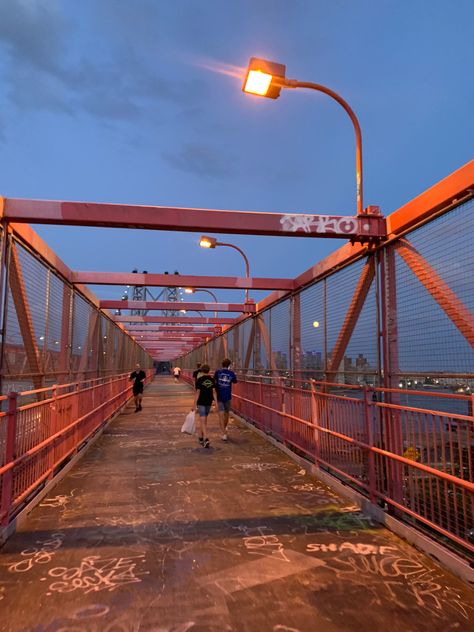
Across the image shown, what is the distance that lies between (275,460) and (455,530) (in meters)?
4.78

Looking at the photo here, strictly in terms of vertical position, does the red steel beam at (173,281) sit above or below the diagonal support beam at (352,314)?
above

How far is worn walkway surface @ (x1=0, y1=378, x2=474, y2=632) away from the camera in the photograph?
10.2ft

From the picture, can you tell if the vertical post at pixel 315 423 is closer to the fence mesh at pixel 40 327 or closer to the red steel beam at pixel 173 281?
the red steel beam at pixel 173 281

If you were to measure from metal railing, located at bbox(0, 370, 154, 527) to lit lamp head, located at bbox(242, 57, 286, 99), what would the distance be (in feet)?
16.2

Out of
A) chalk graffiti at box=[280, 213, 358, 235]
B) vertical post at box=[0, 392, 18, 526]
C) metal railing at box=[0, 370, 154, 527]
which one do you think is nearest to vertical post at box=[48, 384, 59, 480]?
metal railing at box=[0, 370, 154, 527]

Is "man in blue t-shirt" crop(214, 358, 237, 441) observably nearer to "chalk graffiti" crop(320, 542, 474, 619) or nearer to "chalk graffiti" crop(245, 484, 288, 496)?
"chalk graffiti" crop(245, 484, 288, 496)

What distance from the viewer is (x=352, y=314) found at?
745 cm

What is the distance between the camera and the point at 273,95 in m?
6.29

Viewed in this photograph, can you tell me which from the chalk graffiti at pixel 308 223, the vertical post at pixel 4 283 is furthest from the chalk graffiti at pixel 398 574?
the vertical post at pixel 4 283

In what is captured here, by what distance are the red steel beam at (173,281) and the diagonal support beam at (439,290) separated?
5491mm

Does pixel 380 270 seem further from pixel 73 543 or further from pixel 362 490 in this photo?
pixel 73 543

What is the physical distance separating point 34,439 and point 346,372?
4.74 metres

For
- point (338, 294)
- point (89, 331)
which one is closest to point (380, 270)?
point (338, 294)

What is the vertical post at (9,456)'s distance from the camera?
453cm
